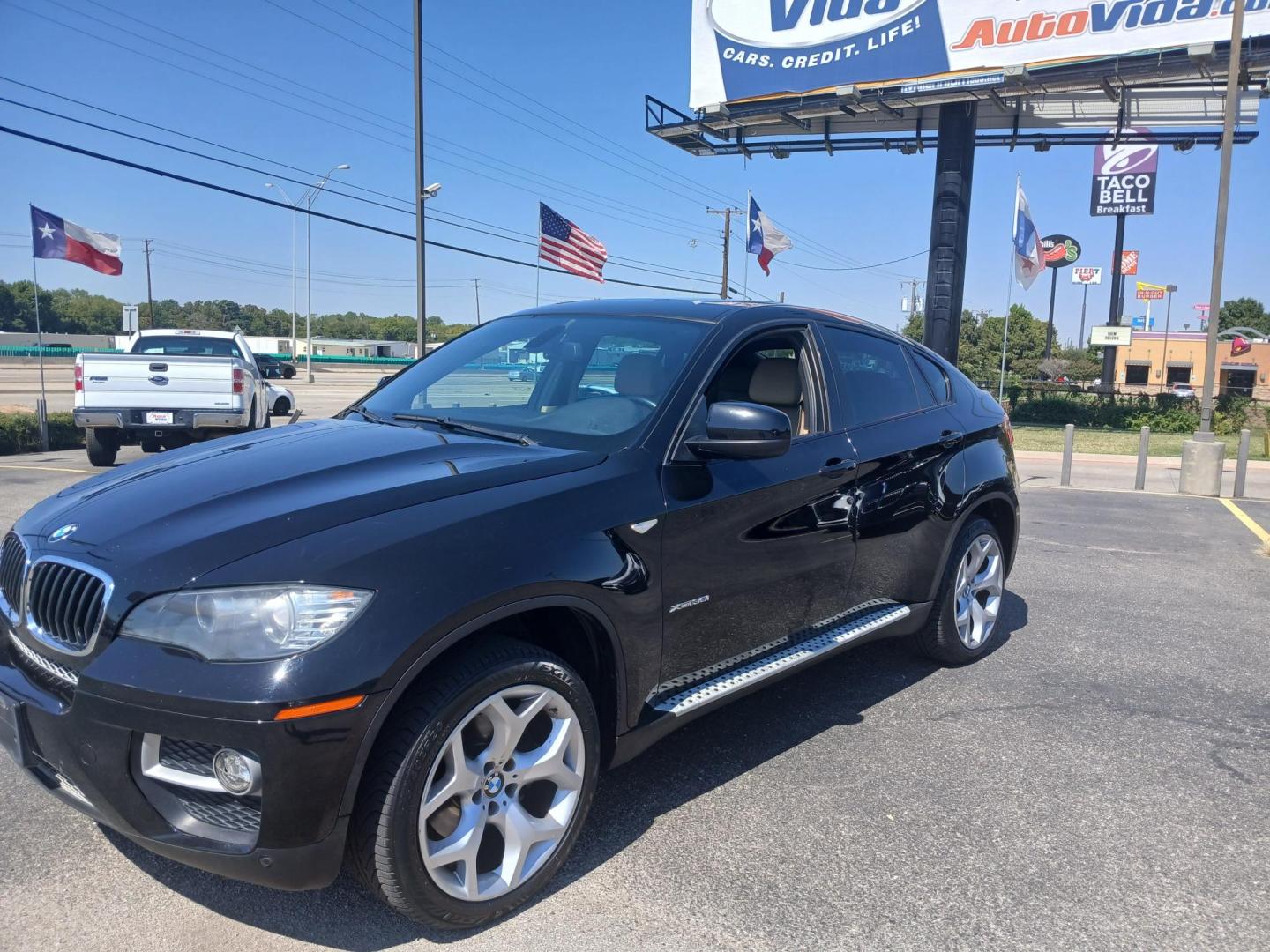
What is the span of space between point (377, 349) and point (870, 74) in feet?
258

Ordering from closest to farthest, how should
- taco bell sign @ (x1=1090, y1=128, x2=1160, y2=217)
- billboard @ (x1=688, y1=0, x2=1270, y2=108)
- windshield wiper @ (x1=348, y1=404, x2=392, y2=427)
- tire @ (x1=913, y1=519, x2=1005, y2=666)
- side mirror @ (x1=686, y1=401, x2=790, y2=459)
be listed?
side mirror @ (x1=686, y1=401, x2=790, y2=459) < windshield wiper @ (x1=348, y1=404, x2=392, y2=427) < tire @ (x1=913, y1=519, x2=1005, y2=666) < billboard @ (x1=688, y1=0, x2=1270, y2=108) < taco bell sign @ (x1=1090, y1=128, x2=1160, y2=217)

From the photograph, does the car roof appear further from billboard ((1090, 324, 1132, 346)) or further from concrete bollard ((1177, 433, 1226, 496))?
billboard ((1090, 324, 1132, 346))

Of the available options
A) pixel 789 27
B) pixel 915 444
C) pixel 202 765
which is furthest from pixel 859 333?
pixel 789 27

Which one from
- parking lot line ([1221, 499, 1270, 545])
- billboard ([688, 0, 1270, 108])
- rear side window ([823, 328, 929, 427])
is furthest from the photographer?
billboard ([688, 0, 1270, 108])

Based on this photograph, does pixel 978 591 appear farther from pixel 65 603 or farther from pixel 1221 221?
pixel 1221 221

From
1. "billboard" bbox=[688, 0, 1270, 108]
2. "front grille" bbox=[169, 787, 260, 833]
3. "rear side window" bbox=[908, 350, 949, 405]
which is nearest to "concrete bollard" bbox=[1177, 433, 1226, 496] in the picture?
"rear side window" bbox=[908, 350, 949, 405]

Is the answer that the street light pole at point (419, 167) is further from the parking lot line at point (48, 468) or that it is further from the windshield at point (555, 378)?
the windshield at point (555, 378)

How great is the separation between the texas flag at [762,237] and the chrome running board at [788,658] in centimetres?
2409

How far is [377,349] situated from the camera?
9469cm

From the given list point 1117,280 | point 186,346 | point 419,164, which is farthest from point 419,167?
point 1117,280

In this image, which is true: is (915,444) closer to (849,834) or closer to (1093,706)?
(1093,706)

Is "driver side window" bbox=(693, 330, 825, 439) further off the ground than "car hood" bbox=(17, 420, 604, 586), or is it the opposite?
"driver side window" bbox=(693, 330, 825, 439)

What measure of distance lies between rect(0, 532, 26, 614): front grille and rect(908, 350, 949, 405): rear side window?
382cm

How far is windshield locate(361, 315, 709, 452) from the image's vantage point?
11.0ft
